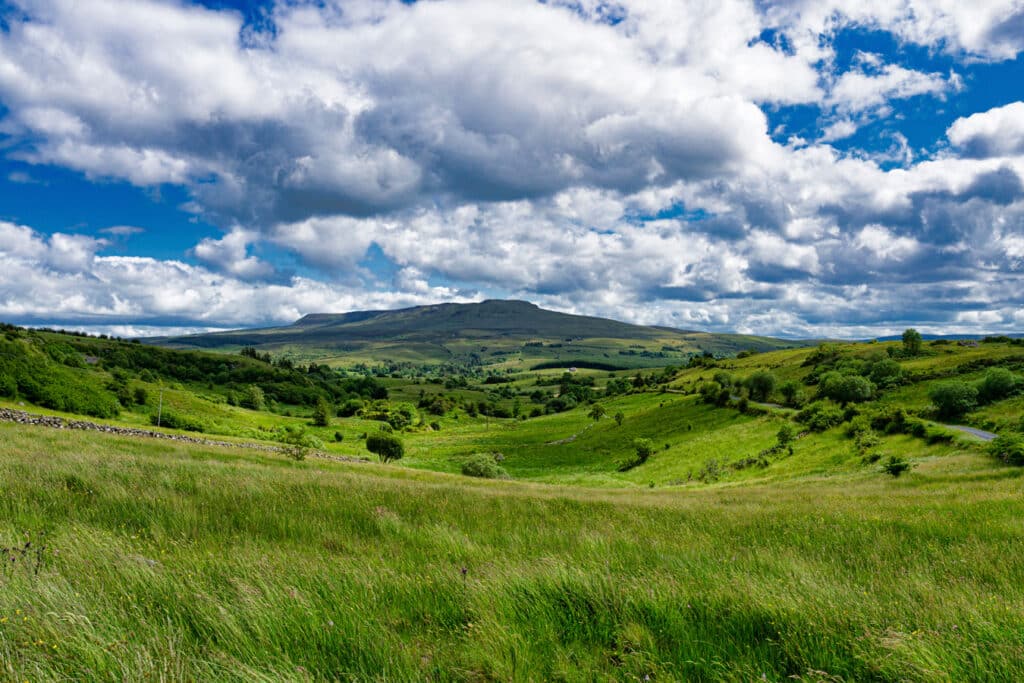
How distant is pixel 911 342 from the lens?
127875 millimetres

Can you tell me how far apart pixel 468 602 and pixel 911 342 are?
525 feet

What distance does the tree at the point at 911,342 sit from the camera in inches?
4975

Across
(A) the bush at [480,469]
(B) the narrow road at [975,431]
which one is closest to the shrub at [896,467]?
(B) the narrow road at [975,431]

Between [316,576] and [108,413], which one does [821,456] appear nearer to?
[316,576]

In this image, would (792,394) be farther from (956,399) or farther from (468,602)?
(468,602)

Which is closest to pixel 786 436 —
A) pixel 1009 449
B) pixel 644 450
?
pixel 644 450

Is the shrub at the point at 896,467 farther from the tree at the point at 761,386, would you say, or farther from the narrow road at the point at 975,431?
the tree at the point at 761,386

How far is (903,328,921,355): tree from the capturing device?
126375mm

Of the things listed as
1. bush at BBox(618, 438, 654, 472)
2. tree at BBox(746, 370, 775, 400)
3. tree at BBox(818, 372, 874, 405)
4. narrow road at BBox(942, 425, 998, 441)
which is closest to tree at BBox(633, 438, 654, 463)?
bush at BBox(618, 438, 654, 472)

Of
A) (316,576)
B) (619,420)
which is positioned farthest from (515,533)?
(619,420)

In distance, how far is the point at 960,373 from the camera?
8588 centimetres

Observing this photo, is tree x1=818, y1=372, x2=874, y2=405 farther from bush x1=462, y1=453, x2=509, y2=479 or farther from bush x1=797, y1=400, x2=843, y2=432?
bush x1=462, y1=453, x2=509, y2=479

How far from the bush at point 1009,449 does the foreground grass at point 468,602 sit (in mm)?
31365

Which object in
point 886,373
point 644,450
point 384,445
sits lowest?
point 644,450
